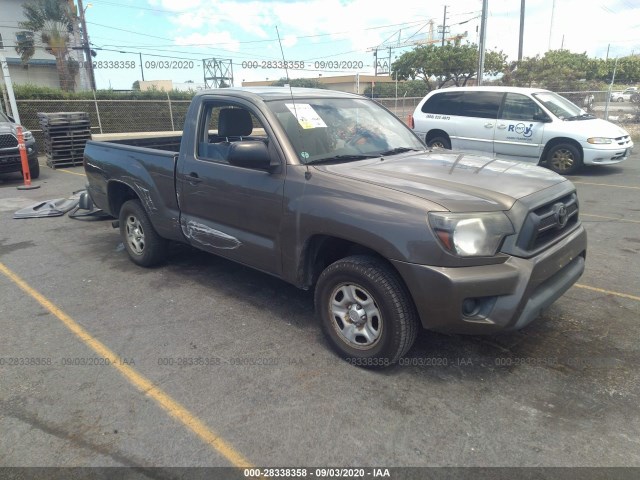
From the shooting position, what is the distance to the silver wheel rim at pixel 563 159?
10539 mm

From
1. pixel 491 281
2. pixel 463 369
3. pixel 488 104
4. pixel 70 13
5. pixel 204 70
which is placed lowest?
pixel 463 369

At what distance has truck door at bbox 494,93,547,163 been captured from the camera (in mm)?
10508

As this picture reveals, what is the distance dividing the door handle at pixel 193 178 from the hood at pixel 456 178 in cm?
132

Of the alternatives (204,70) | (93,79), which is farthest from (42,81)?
(204,70)

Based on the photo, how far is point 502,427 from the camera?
8.81 feet

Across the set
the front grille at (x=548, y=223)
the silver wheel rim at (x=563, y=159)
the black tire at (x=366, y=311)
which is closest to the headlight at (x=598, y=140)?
the silver wheel rim at (x=563, y=159)

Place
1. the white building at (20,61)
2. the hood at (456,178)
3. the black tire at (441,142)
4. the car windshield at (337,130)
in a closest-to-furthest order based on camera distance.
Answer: the hood at (456,178), the car windshield at (337,130), the black tire at (441,142), the white building at (20,61)

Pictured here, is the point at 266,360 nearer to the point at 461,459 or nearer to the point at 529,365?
the point at 461,459

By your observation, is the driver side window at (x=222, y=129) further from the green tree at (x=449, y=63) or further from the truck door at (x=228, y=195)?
the green tree at (x=449, y=63)

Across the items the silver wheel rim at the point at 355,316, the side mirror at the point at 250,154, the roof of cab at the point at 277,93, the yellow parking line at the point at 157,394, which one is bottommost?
the yellow parking line at the point at 157,394

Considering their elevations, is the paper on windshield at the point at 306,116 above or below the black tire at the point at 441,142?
above

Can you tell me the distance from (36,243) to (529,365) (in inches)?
242

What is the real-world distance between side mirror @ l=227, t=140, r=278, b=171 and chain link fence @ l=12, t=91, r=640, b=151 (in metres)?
14.3

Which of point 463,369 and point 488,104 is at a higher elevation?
point 488,104
